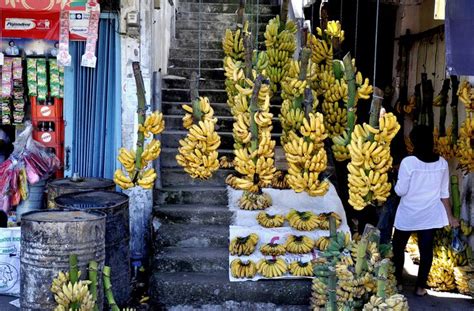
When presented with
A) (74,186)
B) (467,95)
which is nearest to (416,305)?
(467,95)

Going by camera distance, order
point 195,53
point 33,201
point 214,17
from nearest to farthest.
Answer: point 33,201, point 195,53, point 214,17

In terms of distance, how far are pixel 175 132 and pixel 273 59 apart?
1631 mm

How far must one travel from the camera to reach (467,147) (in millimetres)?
6836

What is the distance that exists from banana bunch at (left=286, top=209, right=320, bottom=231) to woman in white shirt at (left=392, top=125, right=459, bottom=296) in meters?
0.80

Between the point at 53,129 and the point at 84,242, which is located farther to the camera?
the point at 53,129

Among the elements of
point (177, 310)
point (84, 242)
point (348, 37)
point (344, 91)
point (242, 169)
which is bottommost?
point (177, 310)

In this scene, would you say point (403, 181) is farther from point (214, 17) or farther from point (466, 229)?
point (214, 17)

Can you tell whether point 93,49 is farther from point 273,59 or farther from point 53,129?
point 273,59

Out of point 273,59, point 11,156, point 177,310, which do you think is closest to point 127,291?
point 177,310

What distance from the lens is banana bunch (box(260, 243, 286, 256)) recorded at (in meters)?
6.38

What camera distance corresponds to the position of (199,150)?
6.50 m

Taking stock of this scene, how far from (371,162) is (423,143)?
0.69 m

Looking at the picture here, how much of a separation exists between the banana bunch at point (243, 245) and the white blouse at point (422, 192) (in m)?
1.46

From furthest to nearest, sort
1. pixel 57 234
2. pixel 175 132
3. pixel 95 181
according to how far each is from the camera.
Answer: pixel 175 132 → pixel 95 181 → pixel 57 234
